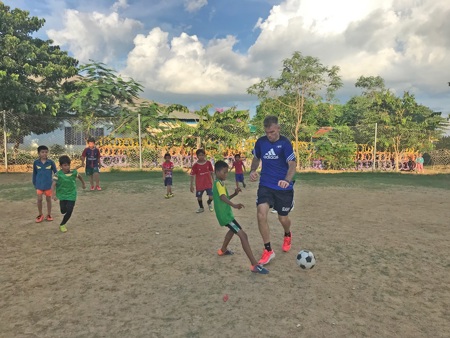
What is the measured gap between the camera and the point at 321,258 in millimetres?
4750

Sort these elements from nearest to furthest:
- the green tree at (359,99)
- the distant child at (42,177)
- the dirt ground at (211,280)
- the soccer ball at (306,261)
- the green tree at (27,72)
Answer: the dirt ground at (211,280) < the soccer ball at (306,261) < the distant child at (42,177) < the green tree at (27,72) < the green tree at (359,99)

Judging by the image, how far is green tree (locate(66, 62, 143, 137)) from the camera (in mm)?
19969

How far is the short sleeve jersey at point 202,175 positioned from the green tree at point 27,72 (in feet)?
40.3

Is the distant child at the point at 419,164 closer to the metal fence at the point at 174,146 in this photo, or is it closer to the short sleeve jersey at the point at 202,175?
the metal fence at the point at 174,146

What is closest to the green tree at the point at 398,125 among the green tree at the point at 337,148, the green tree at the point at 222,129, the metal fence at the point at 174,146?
the metal fence at the point at 174,146

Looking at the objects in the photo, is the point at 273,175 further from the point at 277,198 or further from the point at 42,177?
the point at 42,177

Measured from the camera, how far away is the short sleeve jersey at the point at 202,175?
8.13m

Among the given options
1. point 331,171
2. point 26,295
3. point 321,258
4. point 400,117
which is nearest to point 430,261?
point 321,258

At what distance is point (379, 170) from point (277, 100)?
719 centimetres

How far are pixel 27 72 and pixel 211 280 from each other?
1881cm

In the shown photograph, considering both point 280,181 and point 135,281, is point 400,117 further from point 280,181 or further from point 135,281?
point 135,281

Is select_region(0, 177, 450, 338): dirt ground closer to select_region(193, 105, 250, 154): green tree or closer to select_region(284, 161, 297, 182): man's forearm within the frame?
select_region(284, 161, 297, 182): man's forearm

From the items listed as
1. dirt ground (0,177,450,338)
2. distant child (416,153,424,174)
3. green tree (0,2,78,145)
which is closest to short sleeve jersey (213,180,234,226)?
dirt ground (0,177,450,338)

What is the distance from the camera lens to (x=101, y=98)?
21.4 metres
